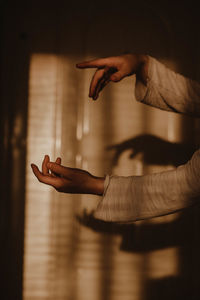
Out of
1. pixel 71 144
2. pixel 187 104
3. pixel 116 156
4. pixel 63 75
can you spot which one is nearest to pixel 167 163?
pixel 116 156

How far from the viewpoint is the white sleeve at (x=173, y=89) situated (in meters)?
0.48

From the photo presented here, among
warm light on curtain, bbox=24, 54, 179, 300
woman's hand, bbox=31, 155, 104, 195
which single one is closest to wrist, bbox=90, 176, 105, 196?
woman's hand, bbox=31, 155, 104, 195

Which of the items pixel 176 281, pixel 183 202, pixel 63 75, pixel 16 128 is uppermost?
pixel 63 75

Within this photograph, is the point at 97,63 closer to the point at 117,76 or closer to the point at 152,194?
the point at 117,76

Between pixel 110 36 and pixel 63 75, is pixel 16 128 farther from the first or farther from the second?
pixel 110 36

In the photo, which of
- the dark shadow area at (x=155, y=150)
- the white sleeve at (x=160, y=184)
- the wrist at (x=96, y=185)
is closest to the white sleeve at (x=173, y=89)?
the white sleeve at (x=160, y=184)

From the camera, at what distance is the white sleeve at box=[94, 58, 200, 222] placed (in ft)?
1.43

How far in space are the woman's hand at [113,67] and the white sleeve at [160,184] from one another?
20 millimetres

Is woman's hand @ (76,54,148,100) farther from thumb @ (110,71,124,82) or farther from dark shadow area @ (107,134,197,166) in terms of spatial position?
dark shadow area @ (107,134,197,166)

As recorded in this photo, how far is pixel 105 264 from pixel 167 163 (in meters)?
0.34

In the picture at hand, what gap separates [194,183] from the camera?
0.43 m

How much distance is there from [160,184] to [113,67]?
0.56 feet

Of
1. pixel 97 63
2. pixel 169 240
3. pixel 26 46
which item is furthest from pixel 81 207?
pixel 97 63

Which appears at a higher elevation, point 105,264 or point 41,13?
point 41,13
